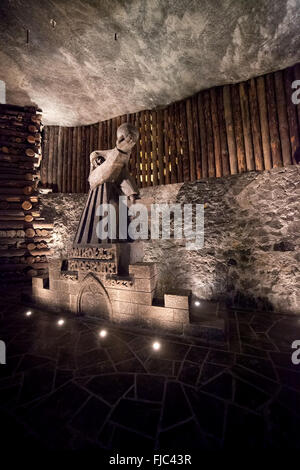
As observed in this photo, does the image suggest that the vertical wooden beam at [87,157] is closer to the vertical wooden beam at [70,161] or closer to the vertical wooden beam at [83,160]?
the vertical wooden beam at [83,160]

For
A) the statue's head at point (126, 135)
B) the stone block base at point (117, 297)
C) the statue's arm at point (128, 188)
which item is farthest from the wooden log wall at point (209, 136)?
the stone block base at point (117, 297)

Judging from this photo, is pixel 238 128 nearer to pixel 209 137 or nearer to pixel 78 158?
pixel 209 137

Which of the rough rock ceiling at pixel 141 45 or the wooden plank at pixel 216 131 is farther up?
Answer: the rough rock ceiling at pixel 141 45

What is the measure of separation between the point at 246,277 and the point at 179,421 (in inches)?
161

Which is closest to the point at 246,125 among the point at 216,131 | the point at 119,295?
the point at 216,131

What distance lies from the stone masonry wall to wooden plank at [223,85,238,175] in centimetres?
41

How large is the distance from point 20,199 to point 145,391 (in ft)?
26.3

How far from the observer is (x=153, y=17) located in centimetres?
430

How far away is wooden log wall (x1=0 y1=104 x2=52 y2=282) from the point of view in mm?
7004

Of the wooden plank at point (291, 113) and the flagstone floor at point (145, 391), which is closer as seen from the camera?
the flagstone floor at point (145, 391)

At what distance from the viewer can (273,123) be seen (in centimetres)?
506

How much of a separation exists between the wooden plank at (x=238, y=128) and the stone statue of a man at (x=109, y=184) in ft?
10.5

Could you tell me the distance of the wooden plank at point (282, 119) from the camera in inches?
191
